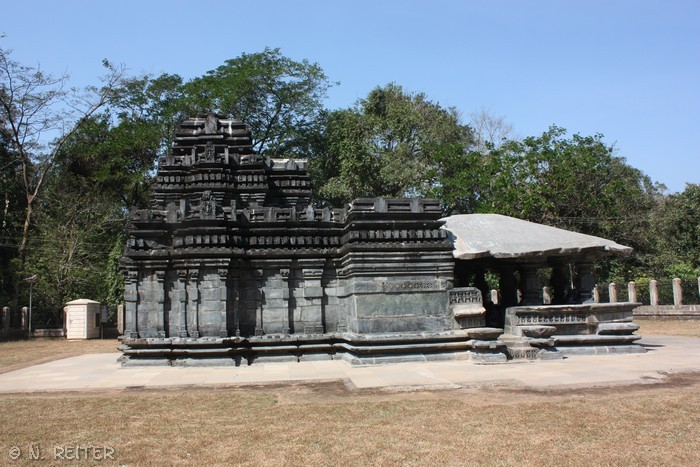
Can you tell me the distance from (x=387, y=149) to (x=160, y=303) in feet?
81.7

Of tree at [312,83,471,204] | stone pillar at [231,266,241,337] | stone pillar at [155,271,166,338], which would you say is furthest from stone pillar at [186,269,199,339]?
tree at [312,83,471,204]

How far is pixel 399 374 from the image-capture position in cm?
1112

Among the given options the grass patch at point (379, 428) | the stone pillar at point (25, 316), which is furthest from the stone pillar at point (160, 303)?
the stone pillar at point (25, 316)

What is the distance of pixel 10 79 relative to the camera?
32.8m

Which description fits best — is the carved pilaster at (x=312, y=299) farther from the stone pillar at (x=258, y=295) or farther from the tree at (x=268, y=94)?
the tree at (x=268, y=94)

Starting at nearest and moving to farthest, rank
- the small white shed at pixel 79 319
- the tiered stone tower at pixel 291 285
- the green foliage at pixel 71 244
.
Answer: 1. the tiered stone tower at pixel 291 285
2. the small white shed at pixel 79 319
3. the green foliage at pixel 71 244

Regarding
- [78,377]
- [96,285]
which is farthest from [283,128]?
[78,377]

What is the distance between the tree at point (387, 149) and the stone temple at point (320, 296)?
19.6m

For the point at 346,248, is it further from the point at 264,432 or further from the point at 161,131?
the point at 161,131

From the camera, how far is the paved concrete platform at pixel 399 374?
32.0ft

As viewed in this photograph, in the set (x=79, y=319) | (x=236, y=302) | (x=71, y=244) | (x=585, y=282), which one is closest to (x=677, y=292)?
(x=585, y=282)

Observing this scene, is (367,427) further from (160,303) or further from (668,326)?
(668,326)

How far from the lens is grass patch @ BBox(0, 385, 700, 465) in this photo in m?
5.67

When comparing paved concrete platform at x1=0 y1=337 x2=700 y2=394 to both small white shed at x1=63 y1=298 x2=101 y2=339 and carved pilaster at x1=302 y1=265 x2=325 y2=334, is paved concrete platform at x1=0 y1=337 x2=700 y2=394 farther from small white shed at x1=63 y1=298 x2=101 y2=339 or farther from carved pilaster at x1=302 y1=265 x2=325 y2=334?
small white shed at x1=63 y1=298 x2=101 y2=339
